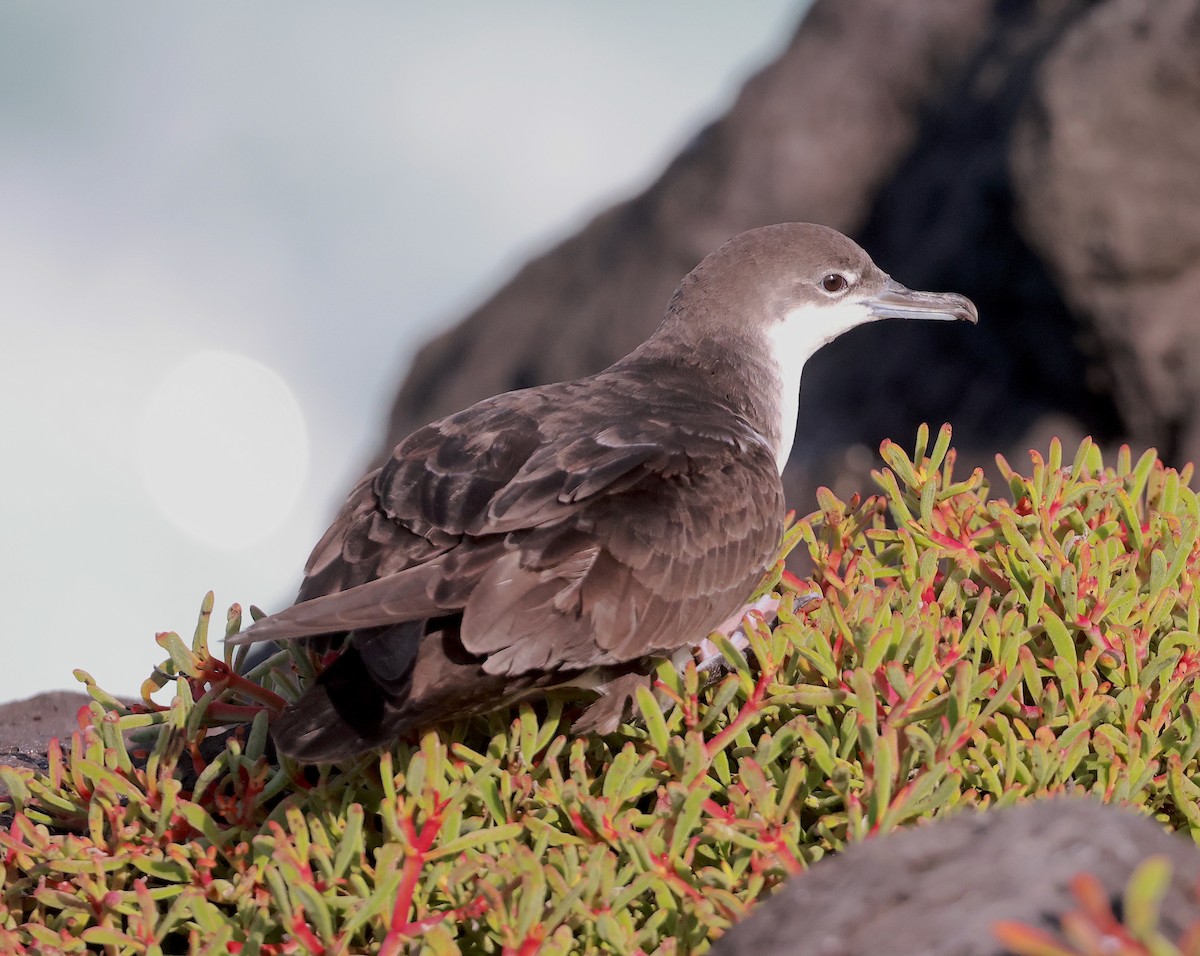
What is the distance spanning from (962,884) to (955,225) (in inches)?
376

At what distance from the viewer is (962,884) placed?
7.07 ft

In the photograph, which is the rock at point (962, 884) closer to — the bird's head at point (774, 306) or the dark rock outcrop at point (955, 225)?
the bird's head at point (774, 306)

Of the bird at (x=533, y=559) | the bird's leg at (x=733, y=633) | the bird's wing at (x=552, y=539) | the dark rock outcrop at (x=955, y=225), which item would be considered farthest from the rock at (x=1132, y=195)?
the bird's leg at (x=733, y=633)

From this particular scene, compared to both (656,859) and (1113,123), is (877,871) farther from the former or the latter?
(1113,123)

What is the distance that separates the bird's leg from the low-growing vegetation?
0.17 feet

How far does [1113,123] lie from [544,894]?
822 centimetres

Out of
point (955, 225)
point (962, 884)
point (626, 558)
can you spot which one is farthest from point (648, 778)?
point (955, 225)

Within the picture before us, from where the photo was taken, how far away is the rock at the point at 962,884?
2035 mm

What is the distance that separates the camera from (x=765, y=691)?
3408mm

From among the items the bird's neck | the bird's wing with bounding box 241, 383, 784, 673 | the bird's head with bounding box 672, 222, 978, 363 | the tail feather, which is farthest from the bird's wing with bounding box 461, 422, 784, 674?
the bird's head with bounding box 672, 222, 978, 363

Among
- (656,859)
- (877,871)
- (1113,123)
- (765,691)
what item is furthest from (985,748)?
(1113,123)

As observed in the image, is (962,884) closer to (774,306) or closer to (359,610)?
(359,610)

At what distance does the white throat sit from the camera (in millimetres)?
5457

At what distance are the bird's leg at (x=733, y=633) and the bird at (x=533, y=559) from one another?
43 mm
